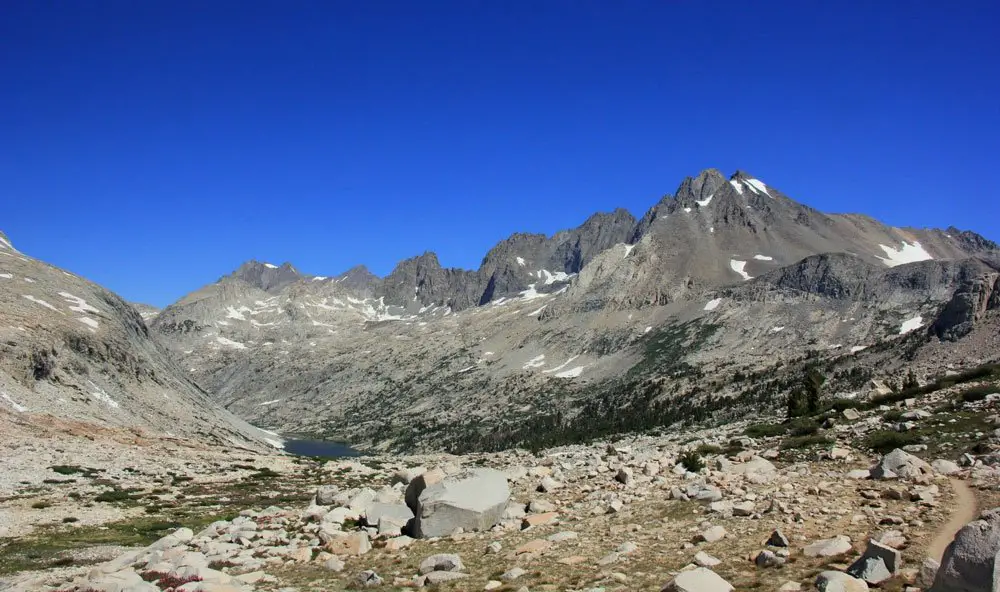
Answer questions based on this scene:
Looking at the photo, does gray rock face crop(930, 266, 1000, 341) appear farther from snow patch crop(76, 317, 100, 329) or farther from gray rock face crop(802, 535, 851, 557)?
snow patch crop(76, 317, 100, 329)

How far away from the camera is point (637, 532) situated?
18.8 metres

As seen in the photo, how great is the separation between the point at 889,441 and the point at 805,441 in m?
5.52

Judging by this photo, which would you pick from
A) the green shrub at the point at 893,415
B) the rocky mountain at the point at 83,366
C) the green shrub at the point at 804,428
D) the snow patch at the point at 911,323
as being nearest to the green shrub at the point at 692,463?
the green shrub at the point at 804,428

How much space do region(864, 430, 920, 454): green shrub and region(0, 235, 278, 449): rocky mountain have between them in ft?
256

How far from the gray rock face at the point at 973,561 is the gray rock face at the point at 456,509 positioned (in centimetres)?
1493

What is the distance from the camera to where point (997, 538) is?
953 cm

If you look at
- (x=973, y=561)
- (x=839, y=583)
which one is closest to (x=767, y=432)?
(x=839, y=583)

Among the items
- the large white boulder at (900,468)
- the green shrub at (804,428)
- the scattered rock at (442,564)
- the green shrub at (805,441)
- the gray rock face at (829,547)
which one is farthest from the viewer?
the green shrub at (804,428)

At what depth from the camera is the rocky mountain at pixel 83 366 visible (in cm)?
7519

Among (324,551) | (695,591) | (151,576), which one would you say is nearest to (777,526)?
(695,591)

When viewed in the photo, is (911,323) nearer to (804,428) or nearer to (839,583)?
(804,428)

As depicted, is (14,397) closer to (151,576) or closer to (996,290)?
(151,576)

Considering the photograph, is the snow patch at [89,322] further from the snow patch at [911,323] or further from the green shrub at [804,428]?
the snow patch at [911,323]

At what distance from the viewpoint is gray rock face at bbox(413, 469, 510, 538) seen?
2205 centimetres
